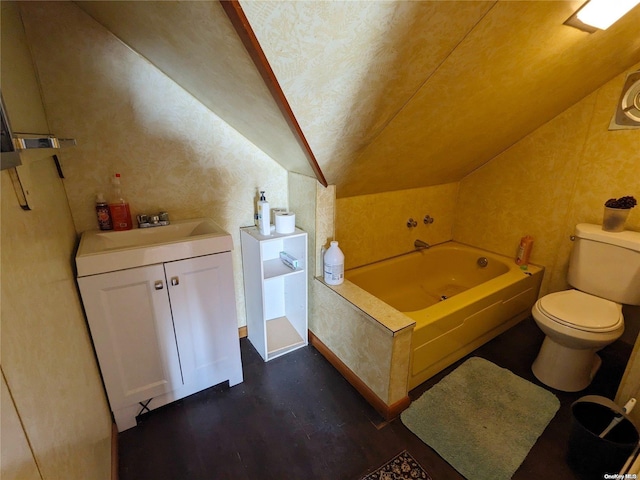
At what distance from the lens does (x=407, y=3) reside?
0.78m

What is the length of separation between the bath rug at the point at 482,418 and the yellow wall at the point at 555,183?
1.01 meters

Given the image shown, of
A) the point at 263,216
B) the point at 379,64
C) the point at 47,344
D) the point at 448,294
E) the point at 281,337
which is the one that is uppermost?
the point at 379,64

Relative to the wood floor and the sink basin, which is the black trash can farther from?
the sink basin

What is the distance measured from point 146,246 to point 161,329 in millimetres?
421

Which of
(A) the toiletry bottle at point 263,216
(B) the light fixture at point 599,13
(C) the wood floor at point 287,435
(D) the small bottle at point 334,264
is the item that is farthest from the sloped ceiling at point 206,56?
(C) the wood floor at point 287,435

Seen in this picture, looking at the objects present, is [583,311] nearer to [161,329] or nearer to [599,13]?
[599,13]

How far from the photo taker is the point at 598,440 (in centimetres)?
122

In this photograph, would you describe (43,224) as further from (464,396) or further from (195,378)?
(464,396)

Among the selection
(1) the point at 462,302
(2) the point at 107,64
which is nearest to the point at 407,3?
(2) the point at 107,64

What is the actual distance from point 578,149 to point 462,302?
4.29ft

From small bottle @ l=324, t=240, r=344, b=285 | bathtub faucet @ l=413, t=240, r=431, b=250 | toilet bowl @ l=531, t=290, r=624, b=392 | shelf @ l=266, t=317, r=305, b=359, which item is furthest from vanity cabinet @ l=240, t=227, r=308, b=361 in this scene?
toilet bowl @ l=531, t=290, r=624, b=392

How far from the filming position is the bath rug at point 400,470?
1.30 meters

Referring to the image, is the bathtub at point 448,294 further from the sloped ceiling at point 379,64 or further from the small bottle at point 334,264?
the sloped ceiling at point 379,64

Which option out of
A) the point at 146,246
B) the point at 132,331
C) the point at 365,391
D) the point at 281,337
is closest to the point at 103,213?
the point at 146,246
